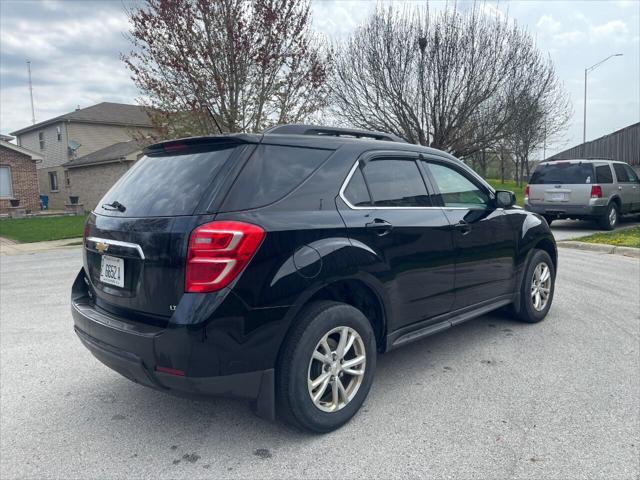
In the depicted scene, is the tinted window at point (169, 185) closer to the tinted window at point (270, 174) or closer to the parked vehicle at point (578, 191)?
the tinted window at point (270, 174)

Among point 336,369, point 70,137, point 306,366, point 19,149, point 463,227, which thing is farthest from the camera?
point 70,137

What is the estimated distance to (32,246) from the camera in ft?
45.5

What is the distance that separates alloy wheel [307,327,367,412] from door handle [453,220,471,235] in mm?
1386

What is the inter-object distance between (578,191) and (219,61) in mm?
10410

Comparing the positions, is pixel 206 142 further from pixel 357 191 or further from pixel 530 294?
pixel 530 294


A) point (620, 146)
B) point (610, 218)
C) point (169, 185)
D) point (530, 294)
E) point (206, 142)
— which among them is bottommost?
point (530, 294)

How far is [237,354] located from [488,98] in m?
20.5

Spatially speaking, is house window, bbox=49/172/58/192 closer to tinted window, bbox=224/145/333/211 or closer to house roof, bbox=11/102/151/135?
house roof, bbox=11/102/151/135

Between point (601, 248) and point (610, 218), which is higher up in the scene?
point (610, 218)

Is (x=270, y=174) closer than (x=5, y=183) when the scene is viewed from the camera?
Yes

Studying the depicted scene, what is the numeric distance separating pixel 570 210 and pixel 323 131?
1118 centimetres

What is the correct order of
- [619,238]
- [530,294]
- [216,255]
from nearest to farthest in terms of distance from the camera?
Result: [216,255]
[530,294]
[619,238]

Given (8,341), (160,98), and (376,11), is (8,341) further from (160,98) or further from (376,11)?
(376,11)

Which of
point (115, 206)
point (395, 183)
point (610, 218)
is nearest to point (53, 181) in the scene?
point (610, 218)
